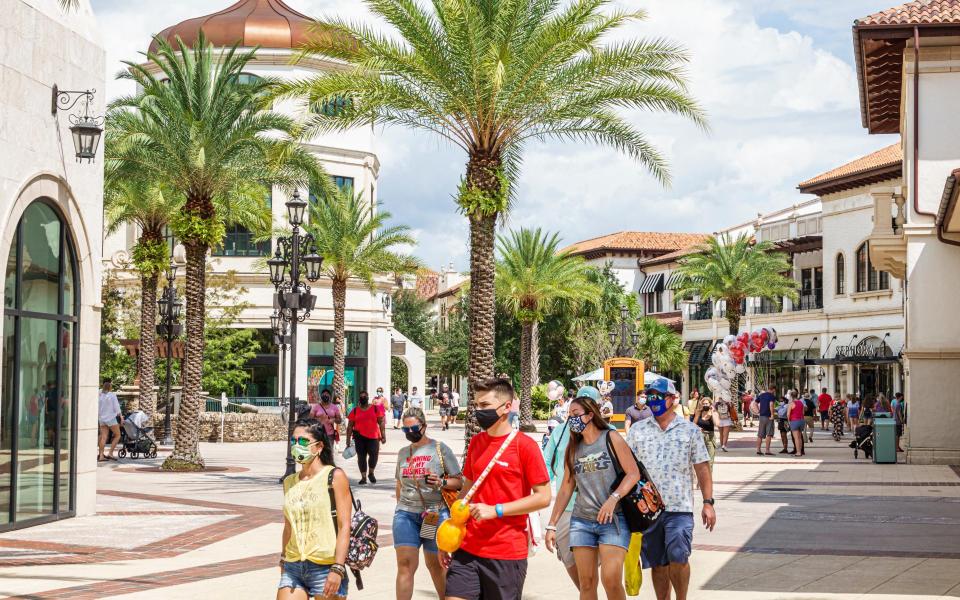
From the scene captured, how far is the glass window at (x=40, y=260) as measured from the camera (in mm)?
14945

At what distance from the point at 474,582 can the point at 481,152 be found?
14899 millimetres

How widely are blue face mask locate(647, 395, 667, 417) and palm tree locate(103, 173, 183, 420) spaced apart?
25067 mm

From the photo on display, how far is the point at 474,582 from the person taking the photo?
6.84 meters

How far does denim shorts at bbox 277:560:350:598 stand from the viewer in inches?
279

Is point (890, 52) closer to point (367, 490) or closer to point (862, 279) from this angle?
point (367, 490)

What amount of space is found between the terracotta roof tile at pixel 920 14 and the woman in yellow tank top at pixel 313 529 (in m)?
24.1

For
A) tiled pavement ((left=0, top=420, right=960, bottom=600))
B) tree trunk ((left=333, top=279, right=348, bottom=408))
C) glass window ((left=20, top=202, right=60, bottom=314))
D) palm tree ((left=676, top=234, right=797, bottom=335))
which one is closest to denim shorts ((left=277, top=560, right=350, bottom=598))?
tiled pavement ((left=0, top=420, right=960, bottom=600))

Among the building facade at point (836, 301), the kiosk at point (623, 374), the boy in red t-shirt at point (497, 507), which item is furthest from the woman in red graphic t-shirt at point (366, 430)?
the building facade at point (836, 301)

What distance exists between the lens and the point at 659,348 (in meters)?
73.2

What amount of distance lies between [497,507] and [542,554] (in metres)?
6.97

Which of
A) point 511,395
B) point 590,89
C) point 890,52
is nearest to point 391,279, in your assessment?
point 890,52

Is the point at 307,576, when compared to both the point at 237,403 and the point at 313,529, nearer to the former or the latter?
the point at 313,529

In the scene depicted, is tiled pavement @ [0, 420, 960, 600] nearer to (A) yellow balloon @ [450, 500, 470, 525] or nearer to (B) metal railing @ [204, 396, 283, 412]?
(A) yellow balloon @ [450, 500, 470, 525]

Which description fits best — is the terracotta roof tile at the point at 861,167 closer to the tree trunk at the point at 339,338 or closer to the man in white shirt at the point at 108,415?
the tree trunk at the point at 339,338
